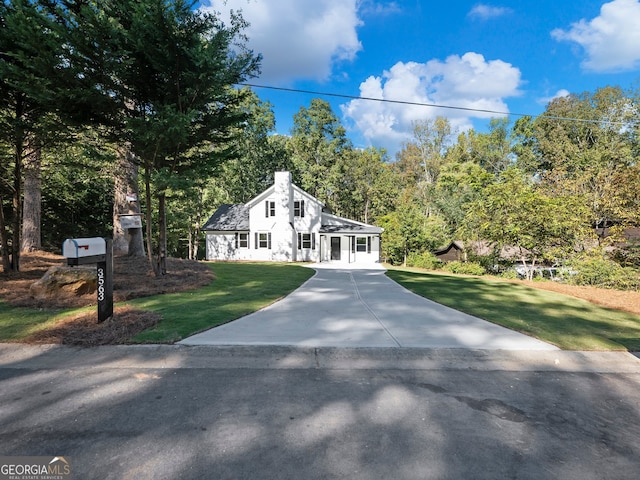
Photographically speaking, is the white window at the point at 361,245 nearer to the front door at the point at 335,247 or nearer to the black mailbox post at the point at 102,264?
the front door at the point at 335,247

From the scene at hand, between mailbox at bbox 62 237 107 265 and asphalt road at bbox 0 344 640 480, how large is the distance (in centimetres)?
132

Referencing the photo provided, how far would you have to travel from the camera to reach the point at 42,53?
8.10 m

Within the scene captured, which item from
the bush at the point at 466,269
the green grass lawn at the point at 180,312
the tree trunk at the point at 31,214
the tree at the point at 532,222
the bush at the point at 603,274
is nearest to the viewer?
the green grass lawn at the point at 180,312

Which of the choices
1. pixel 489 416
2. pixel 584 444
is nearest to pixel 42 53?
pixel 489 416

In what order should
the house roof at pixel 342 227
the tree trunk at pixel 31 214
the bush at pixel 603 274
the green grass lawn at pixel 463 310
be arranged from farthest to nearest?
the house roof at pixel 342 227 < the bush at pixel 603 274 < the tree trunk at pixel 31 214 < the green grass lawn at pixel 463 310

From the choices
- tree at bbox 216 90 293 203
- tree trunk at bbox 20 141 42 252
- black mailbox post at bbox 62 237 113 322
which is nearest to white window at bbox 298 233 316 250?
tree at bbox 216 90 293 203

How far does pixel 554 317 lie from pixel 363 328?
4.40m

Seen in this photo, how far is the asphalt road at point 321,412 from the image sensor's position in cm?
253

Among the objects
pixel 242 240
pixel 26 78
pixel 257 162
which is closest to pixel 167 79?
pixel 26 78

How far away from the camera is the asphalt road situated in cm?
253

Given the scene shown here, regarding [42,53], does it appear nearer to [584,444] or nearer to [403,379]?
[403,379]

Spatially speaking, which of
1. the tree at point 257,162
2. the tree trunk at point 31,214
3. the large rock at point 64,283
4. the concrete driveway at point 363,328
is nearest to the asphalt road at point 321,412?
the concrete driveway at point 363,328

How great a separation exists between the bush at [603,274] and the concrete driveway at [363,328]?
1216cm

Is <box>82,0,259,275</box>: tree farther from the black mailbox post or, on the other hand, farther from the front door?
the front door
